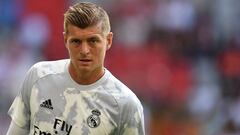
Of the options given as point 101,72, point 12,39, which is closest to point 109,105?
point 101,72

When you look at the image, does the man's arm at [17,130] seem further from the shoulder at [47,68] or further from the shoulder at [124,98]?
the shoulder at [124,98]

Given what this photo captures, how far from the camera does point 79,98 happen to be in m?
4.07

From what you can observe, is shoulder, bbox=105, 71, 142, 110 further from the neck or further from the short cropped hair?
the short cropped hair

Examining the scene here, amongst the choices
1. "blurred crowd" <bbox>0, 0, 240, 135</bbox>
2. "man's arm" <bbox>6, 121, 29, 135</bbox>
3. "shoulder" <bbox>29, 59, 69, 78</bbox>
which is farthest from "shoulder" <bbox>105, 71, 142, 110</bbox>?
"blurred crowd" <bbox>0, 0, 240, 135</bbox>

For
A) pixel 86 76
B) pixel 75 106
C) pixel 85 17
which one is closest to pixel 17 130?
pixel 75 106

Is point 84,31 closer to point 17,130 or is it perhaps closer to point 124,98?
point 124,98

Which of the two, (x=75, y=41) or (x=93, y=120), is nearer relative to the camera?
(x=75, y=41)

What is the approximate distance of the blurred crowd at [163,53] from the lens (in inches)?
403

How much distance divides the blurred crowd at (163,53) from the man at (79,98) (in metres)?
5.53

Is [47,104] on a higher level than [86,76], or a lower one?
lower

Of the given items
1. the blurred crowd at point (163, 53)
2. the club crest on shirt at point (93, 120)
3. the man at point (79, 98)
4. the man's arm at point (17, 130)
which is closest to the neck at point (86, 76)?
the man at point (79, 98)

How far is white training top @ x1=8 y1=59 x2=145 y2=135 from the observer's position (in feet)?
13.2

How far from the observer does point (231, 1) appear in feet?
37.6

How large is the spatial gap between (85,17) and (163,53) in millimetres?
7165
